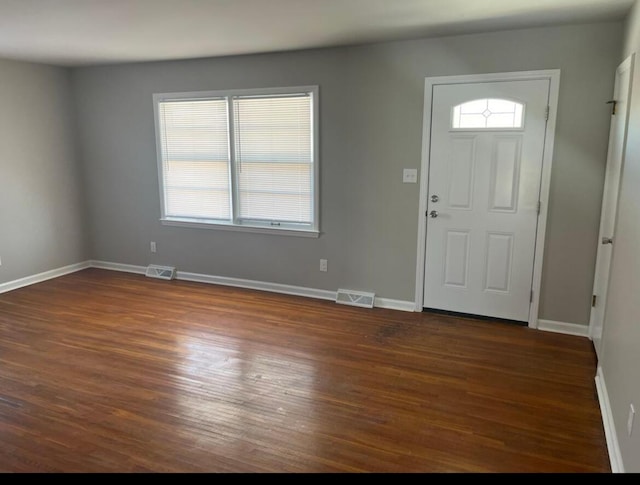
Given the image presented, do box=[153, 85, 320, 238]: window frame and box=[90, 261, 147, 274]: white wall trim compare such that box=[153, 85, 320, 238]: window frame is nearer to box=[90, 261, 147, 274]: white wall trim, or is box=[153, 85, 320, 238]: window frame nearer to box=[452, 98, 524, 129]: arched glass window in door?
box=[90, 261, 147, 274]: white wall trim

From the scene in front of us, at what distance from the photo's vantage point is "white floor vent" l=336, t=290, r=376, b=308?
442cm

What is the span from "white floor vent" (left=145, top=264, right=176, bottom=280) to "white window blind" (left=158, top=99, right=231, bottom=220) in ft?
2.14

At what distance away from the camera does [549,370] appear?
3143 millimetres

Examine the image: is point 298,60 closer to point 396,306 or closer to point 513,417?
point 396,306

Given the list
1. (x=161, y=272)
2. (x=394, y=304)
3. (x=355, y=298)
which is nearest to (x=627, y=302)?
(x=394, y=304)

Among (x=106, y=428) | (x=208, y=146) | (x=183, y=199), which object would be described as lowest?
(x=106, y=428)

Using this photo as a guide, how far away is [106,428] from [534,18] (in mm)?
3814

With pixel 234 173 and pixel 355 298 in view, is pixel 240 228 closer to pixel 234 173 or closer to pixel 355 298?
pixel 234 173

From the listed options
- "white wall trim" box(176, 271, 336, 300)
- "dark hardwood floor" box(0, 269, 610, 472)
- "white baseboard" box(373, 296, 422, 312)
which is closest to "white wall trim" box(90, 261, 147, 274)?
"white wall trim" box(176, 271, 336, 300)

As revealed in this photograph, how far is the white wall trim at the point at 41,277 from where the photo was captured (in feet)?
16.3

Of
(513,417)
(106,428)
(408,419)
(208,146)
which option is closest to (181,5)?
(208,146)

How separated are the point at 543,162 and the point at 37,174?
527 cm

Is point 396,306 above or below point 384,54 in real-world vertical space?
below

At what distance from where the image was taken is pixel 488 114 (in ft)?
12.4
